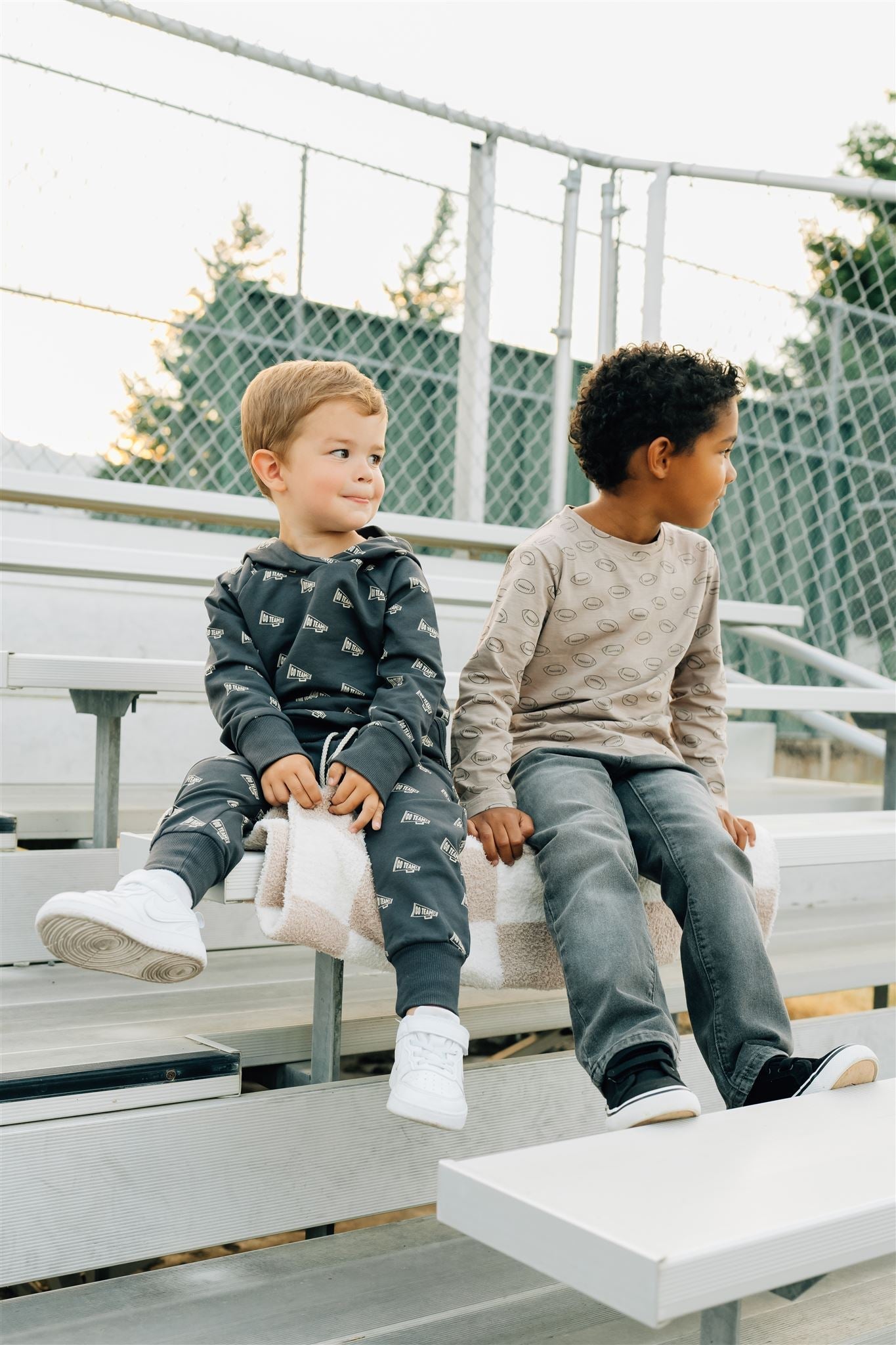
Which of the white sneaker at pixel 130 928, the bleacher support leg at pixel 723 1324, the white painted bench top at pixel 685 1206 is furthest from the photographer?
the white sneaker at pixel 130 928

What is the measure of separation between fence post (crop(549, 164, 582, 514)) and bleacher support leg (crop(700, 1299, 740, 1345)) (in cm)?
192

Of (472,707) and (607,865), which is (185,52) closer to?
(472,707)

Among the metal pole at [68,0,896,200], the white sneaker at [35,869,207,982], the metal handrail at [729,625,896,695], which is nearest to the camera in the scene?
the white sneaker at [35,869,207,982]

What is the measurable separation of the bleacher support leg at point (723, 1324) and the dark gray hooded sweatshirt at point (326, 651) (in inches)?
20.4

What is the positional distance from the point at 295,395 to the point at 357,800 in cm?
46

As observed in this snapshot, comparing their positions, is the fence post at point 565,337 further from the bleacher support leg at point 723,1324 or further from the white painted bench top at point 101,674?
the bleacher support leg at point 723,1324

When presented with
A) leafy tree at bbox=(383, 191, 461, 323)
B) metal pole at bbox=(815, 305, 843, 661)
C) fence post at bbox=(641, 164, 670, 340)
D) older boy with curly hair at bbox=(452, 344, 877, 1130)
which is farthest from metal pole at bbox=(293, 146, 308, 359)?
older boy with curly hair at bbox=(452, 344, 877, 1130)

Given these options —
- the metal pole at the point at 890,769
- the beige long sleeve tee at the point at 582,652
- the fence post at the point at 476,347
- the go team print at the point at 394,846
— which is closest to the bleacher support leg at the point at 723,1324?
the go team print at the point at 394,846

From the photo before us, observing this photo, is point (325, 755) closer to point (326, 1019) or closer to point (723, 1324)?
point (326, 1019)

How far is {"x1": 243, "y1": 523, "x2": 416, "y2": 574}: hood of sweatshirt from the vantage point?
1243 mm

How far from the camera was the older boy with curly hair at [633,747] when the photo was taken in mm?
1004

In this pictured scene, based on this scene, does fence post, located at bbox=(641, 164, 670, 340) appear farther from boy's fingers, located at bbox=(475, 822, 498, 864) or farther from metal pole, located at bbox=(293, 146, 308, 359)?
boy's fingers, located at bbox=(475, 822, 498, 864)

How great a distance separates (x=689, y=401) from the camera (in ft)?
4.51

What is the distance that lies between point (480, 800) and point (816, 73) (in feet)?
8.59
